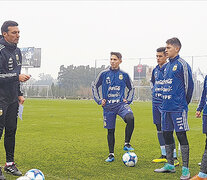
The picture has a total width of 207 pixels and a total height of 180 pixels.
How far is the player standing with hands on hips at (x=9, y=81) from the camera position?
4543mm

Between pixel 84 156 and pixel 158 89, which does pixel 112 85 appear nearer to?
pixel 158 89

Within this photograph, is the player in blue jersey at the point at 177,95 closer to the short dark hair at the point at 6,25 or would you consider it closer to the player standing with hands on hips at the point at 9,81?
the player standing with hands on hips at the point at 9,81

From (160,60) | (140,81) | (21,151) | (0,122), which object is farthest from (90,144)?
(140,81)

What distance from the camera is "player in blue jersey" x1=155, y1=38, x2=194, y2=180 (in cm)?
461

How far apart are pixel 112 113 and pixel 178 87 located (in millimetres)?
1764

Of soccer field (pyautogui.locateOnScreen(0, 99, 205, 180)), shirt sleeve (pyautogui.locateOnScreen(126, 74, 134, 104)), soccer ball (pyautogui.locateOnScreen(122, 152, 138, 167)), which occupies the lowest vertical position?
soccer field (pyautogui.locateOnScreen(0, 99, 205, 180))

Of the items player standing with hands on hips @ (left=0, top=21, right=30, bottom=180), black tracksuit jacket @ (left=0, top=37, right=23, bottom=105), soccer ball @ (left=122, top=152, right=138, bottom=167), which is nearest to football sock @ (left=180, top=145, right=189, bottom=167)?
soccer ball @ (left=122, top=152, right=138, bottom=167)

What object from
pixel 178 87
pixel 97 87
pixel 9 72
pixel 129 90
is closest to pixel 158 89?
pixel 129 90

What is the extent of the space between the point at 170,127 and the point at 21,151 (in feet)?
11.1

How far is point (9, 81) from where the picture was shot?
4.50m

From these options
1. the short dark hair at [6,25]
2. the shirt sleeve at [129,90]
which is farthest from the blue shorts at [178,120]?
the short dark hair at [6,25]

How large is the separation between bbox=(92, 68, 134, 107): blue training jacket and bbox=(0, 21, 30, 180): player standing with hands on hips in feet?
6.20

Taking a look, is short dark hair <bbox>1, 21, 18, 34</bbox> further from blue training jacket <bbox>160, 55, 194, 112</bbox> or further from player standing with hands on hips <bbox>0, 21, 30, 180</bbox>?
blue training jacket <bbox>160, 55, 194, 112</bbox>

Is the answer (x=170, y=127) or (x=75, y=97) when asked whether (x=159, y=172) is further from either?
(x=75, y=97)
